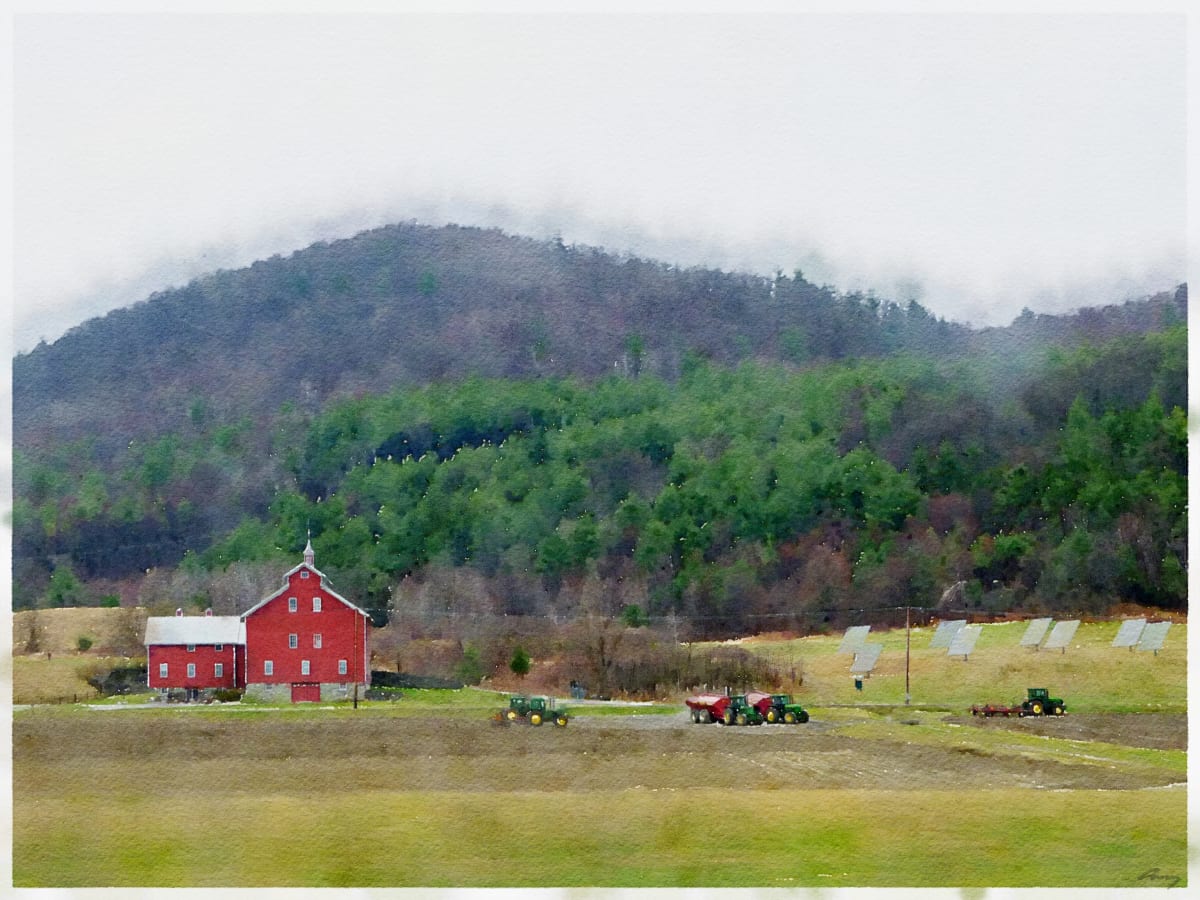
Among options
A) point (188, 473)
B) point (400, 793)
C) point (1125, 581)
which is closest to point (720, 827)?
point (400, 793)

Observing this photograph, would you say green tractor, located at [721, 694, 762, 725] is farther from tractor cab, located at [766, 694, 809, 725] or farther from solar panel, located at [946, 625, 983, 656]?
solar panel, located at [946, 625, 983, 656]

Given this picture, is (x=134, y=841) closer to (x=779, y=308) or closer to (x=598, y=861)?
(x=598, y=861)

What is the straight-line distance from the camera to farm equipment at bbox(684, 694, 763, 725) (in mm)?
16172

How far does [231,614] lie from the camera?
16359mm

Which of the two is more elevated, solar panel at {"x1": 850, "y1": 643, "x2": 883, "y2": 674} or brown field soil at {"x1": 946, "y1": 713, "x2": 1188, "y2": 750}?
solar panel at {"x1": 850, "y1": 643, "x2": 883, "y2": 674}

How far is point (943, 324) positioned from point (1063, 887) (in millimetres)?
4495

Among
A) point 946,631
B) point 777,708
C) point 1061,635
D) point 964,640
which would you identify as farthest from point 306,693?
point 1061,635

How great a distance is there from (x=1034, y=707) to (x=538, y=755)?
3.93m

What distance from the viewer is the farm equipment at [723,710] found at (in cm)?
1617

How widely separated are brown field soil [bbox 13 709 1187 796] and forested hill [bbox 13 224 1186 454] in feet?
7.87

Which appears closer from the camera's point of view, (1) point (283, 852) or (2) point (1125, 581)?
(1) point (283, 852)

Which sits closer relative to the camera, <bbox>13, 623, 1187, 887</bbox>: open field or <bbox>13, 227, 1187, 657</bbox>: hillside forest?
<bbox>13, 623, 1187, 887</bbox>: open field
